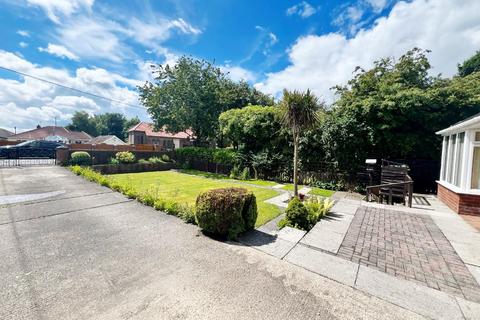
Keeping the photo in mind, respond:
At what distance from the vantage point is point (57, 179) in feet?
34.4

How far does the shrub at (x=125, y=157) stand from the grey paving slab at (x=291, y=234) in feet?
49.9

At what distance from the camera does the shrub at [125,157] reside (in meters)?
16.1

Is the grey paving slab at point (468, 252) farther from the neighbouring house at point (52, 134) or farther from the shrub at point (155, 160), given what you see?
the neighbouring house at point (52, 134)

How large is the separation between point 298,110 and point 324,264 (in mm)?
4966

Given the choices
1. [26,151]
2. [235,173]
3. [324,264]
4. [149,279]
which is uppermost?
[26,151]

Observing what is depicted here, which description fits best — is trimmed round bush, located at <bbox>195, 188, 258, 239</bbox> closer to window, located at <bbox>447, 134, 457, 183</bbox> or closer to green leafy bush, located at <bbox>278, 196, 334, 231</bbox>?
green leafy bush, located at <bbox>278, 196, 334, 231</bbox>

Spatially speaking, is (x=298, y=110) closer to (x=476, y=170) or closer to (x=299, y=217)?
(x=299, y=217)

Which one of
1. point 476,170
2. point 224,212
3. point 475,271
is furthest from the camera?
point 476,170

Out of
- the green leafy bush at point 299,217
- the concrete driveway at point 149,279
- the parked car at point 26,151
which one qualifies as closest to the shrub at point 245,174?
the green leafy bush at point 299,217

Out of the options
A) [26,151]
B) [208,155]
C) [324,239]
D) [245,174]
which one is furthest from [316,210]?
[26,151]

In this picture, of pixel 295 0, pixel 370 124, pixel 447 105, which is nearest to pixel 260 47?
pixel 295 0

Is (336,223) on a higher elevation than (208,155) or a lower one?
lower

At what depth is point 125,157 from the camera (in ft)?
53.0

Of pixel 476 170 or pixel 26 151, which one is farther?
pixel 26 151
